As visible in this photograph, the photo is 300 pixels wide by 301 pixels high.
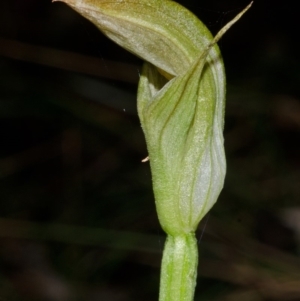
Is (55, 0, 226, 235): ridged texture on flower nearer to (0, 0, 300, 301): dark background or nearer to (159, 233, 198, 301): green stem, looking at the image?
(159, 233, 198, 301): green stem

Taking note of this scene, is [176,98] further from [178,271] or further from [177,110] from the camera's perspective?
[178,271]

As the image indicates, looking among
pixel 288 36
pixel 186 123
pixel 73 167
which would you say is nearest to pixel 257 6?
pixel 288 36

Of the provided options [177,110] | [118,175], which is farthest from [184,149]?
[118,175]

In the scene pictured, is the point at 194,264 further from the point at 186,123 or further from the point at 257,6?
the point at 257,6

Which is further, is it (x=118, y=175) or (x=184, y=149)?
(x=118, y=175)

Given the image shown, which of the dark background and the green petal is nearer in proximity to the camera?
the green petal

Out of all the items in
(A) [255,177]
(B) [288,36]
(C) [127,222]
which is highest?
(B) [288,36]

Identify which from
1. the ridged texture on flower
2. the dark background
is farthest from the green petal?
the dark background
